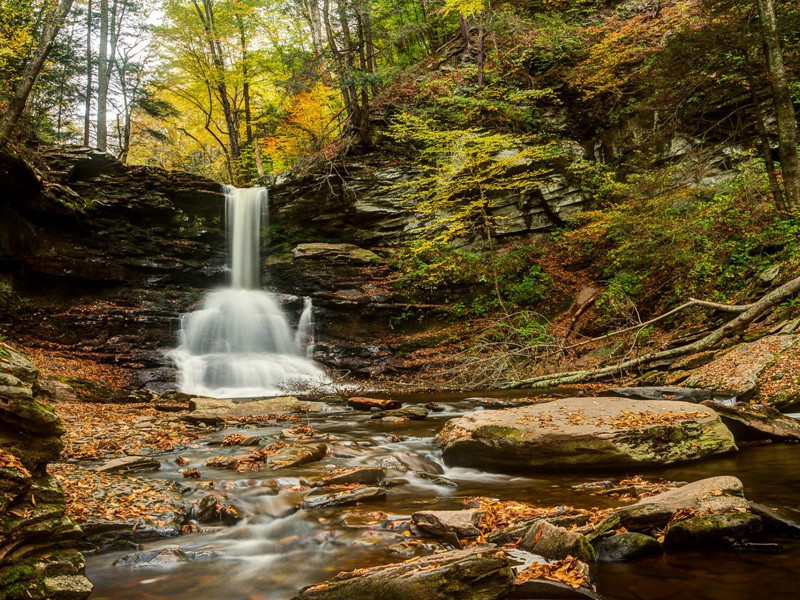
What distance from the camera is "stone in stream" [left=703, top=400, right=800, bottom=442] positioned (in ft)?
17.7

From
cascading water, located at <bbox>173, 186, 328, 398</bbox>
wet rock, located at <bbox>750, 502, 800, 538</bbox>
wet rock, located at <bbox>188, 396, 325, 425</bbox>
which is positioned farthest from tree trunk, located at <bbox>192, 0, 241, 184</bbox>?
wet rock, located at <bbox>750, 502, 800, 538</bbox>

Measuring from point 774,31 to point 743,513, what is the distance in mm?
10552

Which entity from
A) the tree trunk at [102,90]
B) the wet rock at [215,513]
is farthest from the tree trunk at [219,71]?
the wet rock at [215,513]

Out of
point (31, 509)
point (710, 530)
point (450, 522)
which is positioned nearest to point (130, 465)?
point (31, 509)

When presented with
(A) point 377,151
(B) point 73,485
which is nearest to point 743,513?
(B) point 73,485

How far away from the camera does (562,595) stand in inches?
96.1

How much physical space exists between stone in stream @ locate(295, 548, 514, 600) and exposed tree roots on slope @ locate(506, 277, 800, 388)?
23.5 ft

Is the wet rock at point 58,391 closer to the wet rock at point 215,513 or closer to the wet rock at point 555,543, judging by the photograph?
the wet rock at point 215,513

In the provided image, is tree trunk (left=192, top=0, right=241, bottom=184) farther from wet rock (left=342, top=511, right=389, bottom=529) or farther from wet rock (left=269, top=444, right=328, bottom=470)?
wet rock (left=342, top=511, right=389, bottom=529)

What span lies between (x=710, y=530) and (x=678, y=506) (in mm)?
302

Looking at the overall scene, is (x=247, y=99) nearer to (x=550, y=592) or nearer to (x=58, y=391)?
(x=58, y=391)

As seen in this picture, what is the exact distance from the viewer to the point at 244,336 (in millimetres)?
15531

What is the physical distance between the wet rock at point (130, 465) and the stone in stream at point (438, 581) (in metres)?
3.42

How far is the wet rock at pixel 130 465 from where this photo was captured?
4.92 m
